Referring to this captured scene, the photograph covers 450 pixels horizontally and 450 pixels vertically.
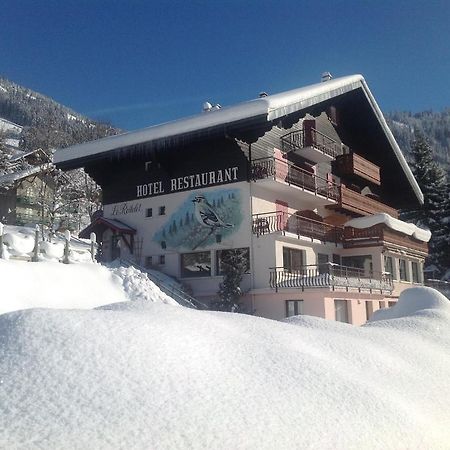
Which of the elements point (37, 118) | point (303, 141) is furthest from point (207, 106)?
point (37, 118)

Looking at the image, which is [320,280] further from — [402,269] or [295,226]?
[402,269]

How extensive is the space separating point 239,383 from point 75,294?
45.9 feet

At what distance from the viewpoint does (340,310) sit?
2392 cm

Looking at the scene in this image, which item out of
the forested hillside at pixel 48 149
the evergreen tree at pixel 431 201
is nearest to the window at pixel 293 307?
the forested hillside at pixel 48 149

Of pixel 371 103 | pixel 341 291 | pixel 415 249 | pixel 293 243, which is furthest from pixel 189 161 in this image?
pixel 415 249

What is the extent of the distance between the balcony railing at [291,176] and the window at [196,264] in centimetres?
467

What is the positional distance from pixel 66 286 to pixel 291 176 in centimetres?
1313

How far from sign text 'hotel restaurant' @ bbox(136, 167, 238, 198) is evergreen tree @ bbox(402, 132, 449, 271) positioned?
83.1 ft

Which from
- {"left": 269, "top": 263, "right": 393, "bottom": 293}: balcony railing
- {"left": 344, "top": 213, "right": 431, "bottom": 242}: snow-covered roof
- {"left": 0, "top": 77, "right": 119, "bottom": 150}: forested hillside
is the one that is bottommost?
{"left": 269, "top": 263, "right": 393, "bottom": 293}: balcony railing

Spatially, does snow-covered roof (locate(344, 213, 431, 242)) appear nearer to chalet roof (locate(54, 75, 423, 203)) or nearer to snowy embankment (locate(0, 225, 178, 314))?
chalet roof (locate(54, 75, 423, 203))

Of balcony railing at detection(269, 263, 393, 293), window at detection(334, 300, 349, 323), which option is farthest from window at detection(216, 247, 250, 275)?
window at detection(334, 300, 349, 323)

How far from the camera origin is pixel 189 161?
1044 inches

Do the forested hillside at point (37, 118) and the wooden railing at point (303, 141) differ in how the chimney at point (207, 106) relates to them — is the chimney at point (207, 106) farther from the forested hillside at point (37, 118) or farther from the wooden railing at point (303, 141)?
the forested hillside at point (37, 118)

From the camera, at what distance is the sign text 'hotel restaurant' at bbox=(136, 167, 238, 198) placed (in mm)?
25000
